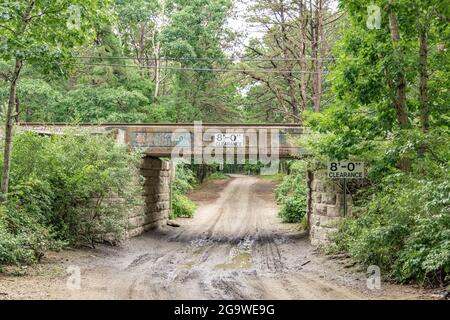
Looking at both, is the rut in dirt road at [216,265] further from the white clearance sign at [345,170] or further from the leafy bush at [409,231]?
the white clearance sign at [345,170]

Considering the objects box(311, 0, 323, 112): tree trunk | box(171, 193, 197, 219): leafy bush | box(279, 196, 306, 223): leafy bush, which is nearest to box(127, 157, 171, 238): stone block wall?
box(171, 193, 197, 219): leafy bush

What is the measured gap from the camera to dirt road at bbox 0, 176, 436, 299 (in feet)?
28.5

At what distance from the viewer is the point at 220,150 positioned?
18.3 meters

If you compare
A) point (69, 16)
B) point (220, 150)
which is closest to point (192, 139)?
point (220, 150)

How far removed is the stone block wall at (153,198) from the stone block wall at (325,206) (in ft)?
21.3

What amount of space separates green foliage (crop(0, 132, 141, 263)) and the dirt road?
0.69m

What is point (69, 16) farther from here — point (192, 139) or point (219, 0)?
point (219, 0)

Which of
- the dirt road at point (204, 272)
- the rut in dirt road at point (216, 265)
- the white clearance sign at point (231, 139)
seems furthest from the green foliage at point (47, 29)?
the white clearance sign at point (231, 139)

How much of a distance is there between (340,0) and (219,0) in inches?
1115

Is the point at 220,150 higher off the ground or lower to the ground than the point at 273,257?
higher

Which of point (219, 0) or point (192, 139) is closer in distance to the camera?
point (192, 139)

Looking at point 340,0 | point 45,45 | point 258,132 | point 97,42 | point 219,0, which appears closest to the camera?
point 45,45

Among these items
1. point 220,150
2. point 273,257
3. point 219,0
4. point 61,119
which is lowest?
point 273,257

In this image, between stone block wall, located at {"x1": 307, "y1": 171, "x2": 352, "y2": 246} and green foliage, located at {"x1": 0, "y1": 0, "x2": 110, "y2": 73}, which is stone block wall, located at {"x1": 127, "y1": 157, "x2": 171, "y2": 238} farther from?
green foliage, located at {"x1": 0, "y1": 0, "x2": 110, "y2": 73}
